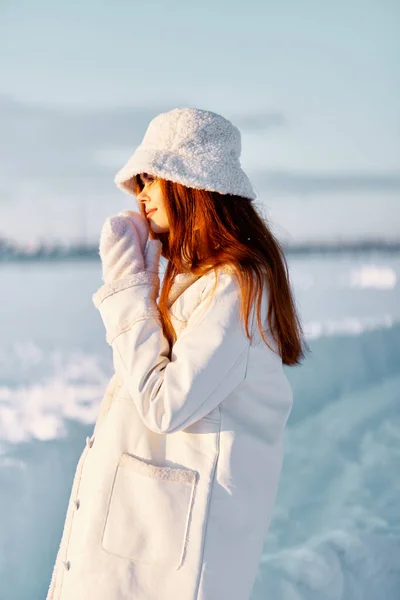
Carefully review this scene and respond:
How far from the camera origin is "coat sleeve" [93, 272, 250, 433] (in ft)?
3.87

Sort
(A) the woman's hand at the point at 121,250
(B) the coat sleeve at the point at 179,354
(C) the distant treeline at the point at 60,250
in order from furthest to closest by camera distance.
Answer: (C) the distant treeline at the point at 60,250 → (A) the woman's hand at the point at 121,250 → (B) the coat sleeve at the point at 179,354

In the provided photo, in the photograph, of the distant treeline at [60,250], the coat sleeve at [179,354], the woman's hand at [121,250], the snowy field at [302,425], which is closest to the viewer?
the coat sleeve at [179,354]

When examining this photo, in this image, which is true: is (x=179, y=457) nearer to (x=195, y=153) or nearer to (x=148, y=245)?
(x=148, y=245)

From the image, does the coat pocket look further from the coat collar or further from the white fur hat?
the white fur hat

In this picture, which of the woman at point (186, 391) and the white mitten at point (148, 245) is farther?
the white mitten at point (148, 245)

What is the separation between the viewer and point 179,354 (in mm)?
1204

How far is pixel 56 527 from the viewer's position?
8.75 feet

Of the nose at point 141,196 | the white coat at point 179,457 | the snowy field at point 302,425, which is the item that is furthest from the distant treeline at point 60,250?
the white coat at point 179,457

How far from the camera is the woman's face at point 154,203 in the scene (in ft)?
4.41

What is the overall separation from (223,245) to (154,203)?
155 mm

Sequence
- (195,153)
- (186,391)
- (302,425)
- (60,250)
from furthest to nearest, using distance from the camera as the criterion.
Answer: (60,250), (302,425), (195,153), (186,391)

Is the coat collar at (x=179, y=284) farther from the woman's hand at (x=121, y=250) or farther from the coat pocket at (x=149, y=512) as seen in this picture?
the coat pocket at (x=149, y=512)

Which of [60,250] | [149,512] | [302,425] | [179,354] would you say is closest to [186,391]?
[179,354]

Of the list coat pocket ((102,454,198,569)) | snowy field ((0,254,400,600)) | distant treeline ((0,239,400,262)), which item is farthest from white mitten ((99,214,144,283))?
distant treeline ((0,239,400,262))
